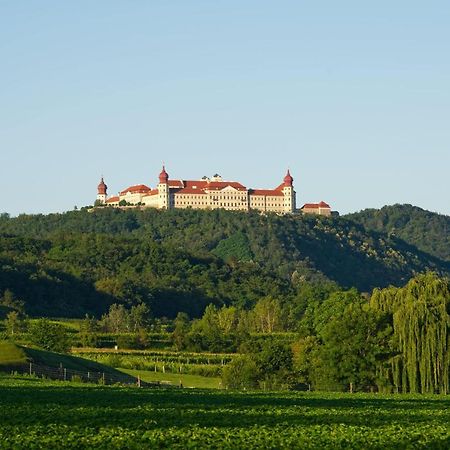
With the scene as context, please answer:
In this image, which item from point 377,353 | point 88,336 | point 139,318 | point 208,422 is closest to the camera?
point 208,422

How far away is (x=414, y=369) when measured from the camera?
215ft

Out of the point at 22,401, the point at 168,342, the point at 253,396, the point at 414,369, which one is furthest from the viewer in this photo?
the point at 168,342

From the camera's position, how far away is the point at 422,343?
66.4 metres

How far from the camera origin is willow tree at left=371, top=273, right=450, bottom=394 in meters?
65.3

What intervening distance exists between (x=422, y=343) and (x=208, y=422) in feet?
111

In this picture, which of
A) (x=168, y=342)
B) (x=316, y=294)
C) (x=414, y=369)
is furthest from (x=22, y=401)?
(x=316, y=294)

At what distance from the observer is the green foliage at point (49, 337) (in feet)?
319

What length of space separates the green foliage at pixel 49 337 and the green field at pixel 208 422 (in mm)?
47814

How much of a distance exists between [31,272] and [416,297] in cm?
11712

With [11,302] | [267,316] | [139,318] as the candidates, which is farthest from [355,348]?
[11,302]

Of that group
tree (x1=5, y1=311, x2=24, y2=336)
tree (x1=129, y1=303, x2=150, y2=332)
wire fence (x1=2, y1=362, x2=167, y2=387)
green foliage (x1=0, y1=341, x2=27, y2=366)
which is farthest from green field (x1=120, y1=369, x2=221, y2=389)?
tree (x1=129, y1=303, x2=150, y2=332)

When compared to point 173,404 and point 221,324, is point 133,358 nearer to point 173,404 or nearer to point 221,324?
point 221,324

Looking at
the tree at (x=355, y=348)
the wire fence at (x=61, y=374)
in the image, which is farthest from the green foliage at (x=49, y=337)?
the tree at (x=355, y=348)

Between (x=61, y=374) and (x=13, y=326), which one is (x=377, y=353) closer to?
(x=61, y=374)
